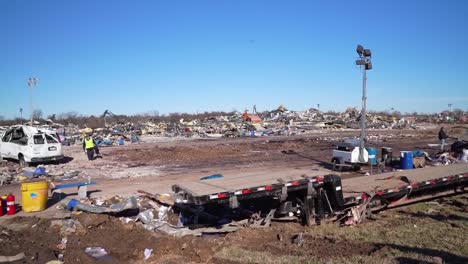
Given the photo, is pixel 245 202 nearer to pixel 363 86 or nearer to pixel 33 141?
pixel 363 86

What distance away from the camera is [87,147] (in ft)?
71.2

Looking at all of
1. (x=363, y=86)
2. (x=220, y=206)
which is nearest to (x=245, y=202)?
(x=220, y=206)

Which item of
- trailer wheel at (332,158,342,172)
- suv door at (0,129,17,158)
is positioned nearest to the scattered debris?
trailer wheel at (332,158,342,172)

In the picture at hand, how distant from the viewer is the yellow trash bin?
32.9 feet

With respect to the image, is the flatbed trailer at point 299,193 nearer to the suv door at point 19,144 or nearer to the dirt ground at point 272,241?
the dirt ground at point 272,241

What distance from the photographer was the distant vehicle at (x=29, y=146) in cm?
1898

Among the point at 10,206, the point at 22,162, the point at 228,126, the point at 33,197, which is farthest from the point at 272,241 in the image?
the point at 228,126

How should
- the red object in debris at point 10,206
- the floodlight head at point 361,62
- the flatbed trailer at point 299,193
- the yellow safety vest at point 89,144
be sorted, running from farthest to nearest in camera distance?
1. the yellow safety vest at point 89,144
2. the floodlight head at point 361,62
3. the red object in debris at point 10,206
4. the flatbed trailer at point 299,193

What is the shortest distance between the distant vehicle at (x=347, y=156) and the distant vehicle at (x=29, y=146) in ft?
45.5

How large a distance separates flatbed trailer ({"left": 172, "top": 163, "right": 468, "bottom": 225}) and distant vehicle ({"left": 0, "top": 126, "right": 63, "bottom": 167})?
13.0 meters

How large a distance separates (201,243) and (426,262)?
393cm

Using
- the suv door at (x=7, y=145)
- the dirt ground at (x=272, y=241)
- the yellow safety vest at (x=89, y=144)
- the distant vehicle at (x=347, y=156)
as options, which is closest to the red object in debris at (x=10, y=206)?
the dirt ground at (x=272, y=241)

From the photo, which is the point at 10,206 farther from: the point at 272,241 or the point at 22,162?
the point at 22,162

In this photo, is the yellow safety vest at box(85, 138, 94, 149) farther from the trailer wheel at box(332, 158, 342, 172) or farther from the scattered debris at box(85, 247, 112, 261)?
the scattered debris at box(85, 247, 112, 261)
